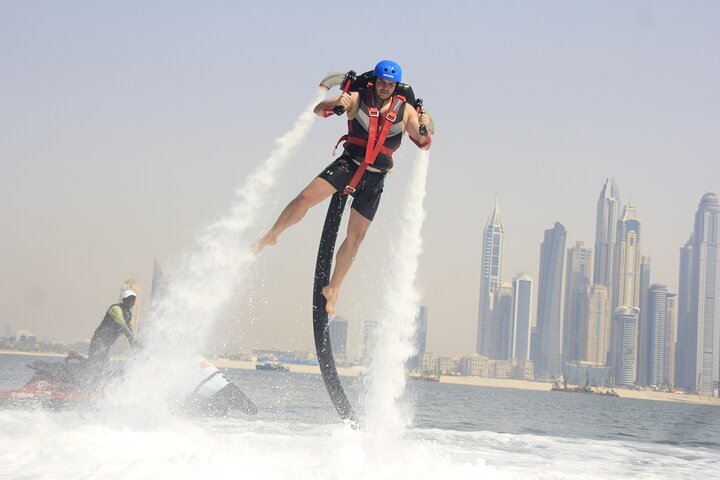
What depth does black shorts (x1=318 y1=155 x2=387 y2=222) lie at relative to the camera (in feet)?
28.3

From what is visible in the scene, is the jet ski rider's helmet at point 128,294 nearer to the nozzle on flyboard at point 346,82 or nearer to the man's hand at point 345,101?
the nozzle on flyboard at point 346,82

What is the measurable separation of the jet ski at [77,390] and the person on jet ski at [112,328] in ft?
1.46

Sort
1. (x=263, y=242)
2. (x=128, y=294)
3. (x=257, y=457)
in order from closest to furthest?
1. (x=257, y=457)
2. (x=263, y=242)
3. (x=128, y=294)

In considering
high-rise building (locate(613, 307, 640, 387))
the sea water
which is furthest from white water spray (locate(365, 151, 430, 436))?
high-rise building (locate(613, 307, 640, 387))

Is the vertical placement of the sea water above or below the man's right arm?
below

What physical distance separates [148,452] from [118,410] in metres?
2.31

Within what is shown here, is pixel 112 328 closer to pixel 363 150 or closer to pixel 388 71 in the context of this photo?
pixel 363 150

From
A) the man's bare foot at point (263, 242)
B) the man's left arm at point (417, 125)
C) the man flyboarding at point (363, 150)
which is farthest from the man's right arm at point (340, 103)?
the man's bare foot at point (263, 242)

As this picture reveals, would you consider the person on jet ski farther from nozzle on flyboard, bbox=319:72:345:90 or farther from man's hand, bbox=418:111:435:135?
man's hand, bbox=418:111:435:135

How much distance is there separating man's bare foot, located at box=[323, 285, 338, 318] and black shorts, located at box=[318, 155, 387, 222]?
0.99 meters

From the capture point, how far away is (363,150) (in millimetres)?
8586

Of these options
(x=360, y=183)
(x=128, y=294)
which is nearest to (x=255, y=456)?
(x=360, y=183)

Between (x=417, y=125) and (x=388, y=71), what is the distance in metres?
0.72

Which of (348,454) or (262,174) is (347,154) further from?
(348,454)
